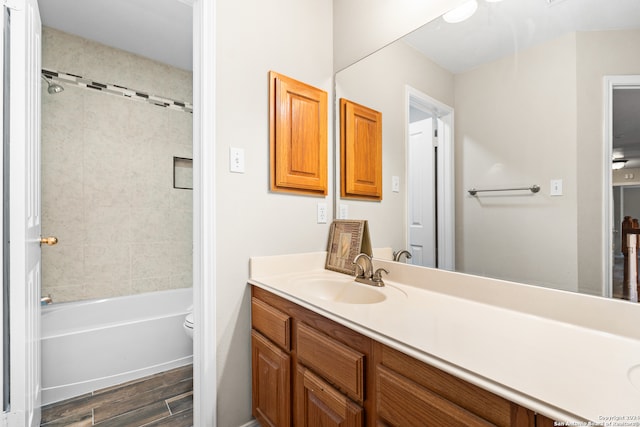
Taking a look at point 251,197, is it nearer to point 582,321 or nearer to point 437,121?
point 437,121

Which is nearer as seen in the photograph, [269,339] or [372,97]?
[269,339]

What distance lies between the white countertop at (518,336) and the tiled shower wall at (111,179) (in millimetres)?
1876

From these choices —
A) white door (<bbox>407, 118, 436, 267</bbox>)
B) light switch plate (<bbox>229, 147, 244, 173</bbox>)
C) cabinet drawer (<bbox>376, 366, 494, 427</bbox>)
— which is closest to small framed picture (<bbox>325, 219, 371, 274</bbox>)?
white door (<bbox>407, 118, 436, 267</bbox>)

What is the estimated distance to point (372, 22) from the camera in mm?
1593

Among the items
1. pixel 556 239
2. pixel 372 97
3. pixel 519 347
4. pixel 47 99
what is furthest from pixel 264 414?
pixel 47 99

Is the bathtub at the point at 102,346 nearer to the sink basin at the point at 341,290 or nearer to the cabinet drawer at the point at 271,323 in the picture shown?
the cabinet drawer at the point at 271,323

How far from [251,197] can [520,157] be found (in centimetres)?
117

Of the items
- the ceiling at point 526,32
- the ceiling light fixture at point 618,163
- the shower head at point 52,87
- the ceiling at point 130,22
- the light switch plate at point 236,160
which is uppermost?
the ceiling at point 130,22

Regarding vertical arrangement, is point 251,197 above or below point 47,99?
below

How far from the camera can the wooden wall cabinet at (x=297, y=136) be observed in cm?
154

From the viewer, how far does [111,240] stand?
248 centimetres

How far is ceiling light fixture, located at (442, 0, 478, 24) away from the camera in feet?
3.87

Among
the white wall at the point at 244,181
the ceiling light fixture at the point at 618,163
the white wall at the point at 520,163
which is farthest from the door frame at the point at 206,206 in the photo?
the ceiling light fixture at the point at 618,163

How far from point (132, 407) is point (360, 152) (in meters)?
2.03
